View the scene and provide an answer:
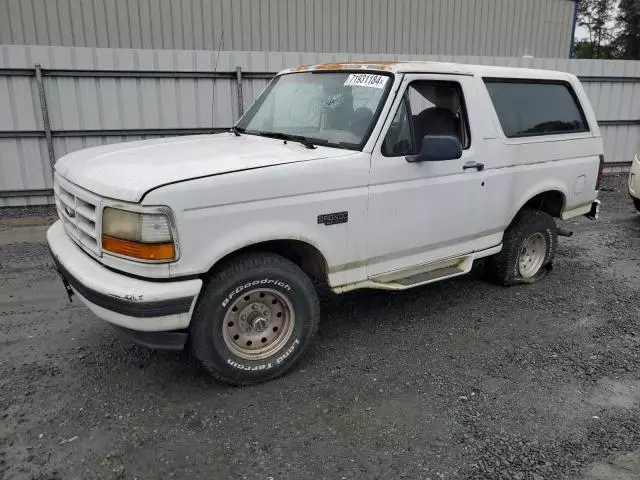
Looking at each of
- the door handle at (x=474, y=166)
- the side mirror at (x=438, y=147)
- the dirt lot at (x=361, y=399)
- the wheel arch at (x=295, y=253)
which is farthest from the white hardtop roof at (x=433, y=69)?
the dirt lot at (x=361, y=399)

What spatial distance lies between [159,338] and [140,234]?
636mm

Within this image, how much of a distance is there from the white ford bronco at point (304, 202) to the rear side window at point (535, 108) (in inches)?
0.7

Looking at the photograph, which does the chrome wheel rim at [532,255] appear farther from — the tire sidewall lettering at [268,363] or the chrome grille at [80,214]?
the chrome grille at [80,214]

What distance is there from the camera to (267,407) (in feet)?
11.1

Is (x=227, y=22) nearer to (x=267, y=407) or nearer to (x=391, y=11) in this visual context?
(x=391, y=11)

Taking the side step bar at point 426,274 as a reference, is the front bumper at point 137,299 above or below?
above

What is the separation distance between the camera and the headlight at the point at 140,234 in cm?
297

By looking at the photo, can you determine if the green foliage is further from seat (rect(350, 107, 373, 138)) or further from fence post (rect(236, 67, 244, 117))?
seat (rect(350, 107, 373, 138))

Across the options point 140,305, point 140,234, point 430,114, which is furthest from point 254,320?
point 430,114

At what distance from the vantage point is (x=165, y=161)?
135 inches

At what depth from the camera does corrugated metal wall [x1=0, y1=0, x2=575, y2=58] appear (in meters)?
11.3

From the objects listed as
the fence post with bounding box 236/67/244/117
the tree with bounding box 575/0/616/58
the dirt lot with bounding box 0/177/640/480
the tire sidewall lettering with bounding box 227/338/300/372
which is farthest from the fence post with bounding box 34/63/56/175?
the tree with bounding box 575/0/616/58

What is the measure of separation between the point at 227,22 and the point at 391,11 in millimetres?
4099

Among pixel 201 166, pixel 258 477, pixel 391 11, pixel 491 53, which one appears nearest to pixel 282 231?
pixel 201 166
